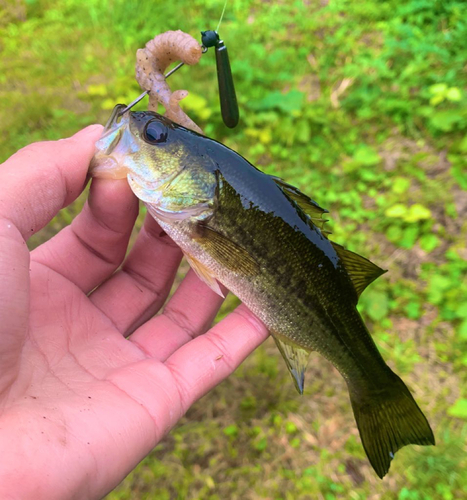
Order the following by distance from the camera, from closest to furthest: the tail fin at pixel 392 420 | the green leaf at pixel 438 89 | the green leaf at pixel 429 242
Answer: the tail fin at pixel 392 420, the green leaf at pixel 429 242, the green leaf at pixel 438 89

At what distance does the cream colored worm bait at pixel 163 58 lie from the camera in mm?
1790

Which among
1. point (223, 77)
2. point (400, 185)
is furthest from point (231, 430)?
point (400, 185)

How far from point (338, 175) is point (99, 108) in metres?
3.25

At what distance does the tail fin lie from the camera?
2301mm

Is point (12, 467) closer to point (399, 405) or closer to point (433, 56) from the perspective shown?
point (399, 405)

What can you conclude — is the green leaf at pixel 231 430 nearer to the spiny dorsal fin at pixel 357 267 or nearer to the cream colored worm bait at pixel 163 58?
the spiny dorsal fin at pixel 357 267

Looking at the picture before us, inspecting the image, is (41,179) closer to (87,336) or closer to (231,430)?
(87,336)

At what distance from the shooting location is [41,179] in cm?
172

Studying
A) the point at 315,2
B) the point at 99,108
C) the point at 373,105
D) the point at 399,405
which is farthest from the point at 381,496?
the point at 315,2

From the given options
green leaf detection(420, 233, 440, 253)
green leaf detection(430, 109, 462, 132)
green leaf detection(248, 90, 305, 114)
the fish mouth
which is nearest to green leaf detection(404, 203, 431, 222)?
green leaf detection(420, 233, 440, 253)

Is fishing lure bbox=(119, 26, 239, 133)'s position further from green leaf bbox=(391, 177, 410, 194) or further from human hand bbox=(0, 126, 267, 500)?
green leaf bbox=(391, 177, 410, 194)

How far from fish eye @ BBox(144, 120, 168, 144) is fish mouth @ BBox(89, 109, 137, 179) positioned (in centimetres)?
8

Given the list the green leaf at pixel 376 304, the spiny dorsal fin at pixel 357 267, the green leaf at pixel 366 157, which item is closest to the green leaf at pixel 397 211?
the green leaf at pixel 366 157

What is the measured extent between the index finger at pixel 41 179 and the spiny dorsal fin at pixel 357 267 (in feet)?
4.57
